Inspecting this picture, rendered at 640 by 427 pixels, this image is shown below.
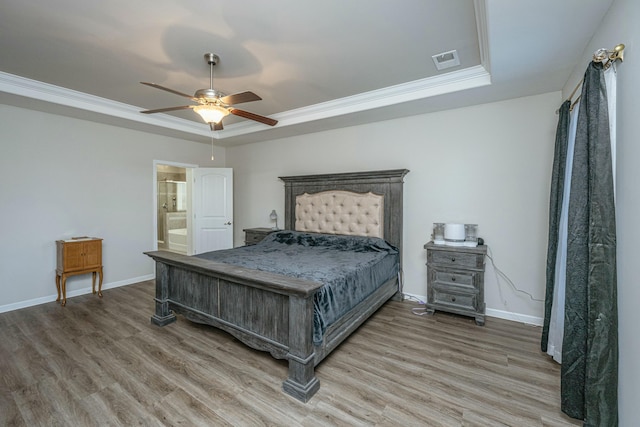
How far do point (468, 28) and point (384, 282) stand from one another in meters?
2.59

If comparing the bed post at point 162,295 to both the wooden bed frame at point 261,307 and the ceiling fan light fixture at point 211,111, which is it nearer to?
the wooden bed frame at point 261,307

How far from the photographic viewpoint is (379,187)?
398cm

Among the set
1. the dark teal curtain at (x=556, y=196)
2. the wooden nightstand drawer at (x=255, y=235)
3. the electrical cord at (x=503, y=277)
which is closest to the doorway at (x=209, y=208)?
the wooden nightstand drawer at (x=255, y=235)

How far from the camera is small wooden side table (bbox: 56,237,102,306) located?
3.71m

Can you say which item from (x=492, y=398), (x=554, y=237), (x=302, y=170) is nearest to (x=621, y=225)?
(x=554, y=237)

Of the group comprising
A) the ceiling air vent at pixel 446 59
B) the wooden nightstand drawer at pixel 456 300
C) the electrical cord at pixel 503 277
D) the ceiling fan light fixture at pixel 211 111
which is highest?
the ceiling air vent at pixel 446 59

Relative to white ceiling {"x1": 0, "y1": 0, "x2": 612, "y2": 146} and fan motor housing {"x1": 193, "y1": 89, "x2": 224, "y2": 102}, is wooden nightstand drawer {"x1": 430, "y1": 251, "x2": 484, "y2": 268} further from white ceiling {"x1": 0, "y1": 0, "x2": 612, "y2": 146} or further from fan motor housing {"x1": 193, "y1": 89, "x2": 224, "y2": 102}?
fan motor housing {"x1": 193, "y1": 89, "x2": 224, "y2": 102}

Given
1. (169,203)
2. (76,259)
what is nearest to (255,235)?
(76,259)

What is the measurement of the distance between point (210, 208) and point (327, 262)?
3.38 metres

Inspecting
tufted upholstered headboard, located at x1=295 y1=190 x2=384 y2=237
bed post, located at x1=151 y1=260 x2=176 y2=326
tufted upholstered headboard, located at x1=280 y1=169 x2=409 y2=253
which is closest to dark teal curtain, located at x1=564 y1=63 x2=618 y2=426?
tufted upholstered headboard, located at x1=280 y1=169 x2=409 y2=253

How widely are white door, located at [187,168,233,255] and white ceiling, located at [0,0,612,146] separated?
69.5 inches

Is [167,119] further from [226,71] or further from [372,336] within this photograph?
[372,336]

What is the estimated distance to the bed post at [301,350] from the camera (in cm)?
198

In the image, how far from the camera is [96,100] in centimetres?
368
